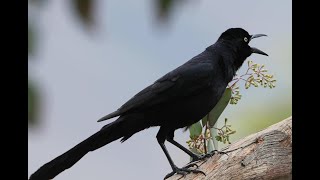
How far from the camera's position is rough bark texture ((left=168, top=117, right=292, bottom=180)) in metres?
1.96

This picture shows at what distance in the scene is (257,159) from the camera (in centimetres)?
197

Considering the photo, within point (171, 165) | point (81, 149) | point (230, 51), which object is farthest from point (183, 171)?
point (230, 51)

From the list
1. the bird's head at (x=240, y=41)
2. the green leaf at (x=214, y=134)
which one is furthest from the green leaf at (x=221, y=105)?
the bird's head at (x=240, y=41)

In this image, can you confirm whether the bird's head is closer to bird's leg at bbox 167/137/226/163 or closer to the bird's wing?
the bird's wing

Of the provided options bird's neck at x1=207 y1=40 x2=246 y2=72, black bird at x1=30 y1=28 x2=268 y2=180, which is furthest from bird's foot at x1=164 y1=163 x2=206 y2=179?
bird's neck at x1=207 y1=40 x2=246 y2=72

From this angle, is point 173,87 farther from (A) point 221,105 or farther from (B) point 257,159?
(B) point 257,159

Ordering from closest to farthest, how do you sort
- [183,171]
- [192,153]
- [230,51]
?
1. [183,171]
2. [192,153]
3. [230,51]

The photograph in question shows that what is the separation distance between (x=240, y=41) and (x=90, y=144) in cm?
90

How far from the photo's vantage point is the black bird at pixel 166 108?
203 centimetres
